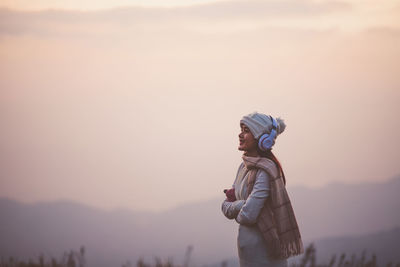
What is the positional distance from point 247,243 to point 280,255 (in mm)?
257

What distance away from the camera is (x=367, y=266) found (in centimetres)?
717

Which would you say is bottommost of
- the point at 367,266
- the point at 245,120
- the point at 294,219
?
the point at 367,266

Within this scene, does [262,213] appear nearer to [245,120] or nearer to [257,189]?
[257,189]

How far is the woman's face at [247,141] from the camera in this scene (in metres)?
5.35

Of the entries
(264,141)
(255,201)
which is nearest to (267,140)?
(264,141)

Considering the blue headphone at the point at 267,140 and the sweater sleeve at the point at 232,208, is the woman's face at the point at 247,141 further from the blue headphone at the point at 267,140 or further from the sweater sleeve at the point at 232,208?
the sweater sleeve at the point at 232,208

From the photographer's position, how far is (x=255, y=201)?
5203 millimetres

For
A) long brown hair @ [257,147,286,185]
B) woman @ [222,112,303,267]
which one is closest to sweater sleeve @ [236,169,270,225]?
woman @ [222,112,303,267]

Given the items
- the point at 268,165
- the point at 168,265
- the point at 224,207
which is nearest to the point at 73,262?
the point at 168,265

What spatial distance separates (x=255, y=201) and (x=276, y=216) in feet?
0.71

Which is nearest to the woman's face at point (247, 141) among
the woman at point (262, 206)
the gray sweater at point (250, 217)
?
the woman at point (262, 206)

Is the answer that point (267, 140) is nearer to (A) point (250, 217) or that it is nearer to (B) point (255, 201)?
(B) point (255, 201)

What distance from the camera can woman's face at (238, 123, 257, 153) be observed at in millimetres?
5352

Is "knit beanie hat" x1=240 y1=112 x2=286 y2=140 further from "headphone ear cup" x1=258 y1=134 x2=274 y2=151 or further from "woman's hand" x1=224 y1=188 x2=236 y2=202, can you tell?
"woman's hand" x1=224 y1=188 x2=236 y2=202
